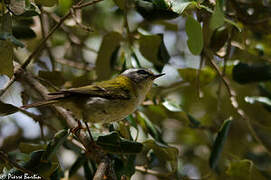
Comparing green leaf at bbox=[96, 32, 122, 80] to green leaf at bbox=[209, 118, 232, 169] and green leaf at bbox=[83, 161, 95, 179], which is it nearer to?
green leaf at bbox=[83, 161, 95, 179]

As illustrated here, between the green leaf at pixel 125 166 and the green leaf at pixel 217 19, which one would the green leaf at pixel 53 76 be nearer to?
the green leaf at pixel 125 166

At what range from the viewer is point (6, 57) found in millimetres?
1839

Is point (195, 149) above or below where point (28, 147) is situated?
below

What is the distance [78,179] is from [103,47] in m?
1.40

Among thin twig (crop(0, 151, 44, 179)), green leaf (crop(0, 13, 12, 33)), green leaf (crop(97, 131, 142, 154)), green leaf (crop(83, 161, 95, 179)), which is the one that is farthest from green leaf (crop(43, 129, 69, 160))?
green leaf (crop(0, 13, 12, 33))

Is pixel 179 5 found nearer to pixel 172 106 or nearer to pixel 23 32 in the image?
pixel 172 106

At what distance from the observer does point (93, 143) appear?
1968 mm

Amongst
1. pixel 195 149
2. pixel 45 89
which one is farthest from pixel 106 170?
pixel 195 149

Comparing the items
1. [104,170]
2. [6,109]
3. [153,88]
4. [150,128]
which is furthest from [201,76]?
[6,109]

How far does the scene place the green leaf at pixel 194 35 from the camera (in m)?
1.72

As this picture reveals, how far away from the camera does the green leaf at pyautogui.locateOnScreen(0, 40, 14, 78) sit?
5.98 feet

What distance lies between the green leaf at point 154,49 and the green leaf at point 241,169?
702mm

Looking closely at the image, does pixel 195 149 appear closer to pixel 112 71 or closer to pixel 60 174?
pixel 112 71

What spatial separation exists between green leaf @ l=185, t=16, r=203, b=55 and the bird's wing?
27.3 inches
